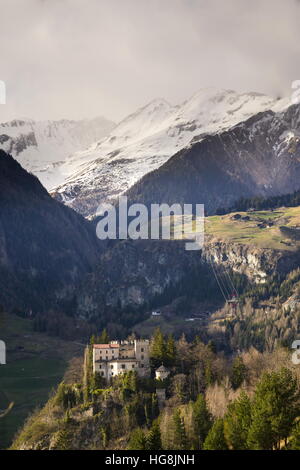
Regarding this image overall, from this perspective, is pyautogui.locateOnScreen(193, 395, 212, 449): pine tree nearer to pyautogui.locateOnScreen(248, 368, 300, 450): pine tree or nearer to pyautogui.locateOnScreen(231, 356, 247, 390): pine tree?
pyautogui.locateOnScreen(248, 368, 300, 450): pine tree

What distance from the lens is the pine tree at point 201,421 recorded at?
113 metres

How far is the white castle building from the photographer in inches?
5546

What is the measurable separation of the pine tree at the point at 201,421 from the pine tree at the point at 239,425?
328 inches

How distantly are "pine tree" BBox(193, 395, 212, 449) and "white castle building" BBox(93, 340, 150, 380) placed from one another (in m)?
24.2

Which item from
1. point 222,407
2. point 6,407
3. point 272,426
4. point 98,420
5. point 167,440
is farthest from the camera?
point 6,407

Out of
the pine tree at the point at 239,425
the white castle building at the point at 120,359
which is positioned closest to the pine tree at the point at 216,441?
the pine tree at the point at 239,425

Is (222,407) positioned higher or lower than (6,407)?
higher

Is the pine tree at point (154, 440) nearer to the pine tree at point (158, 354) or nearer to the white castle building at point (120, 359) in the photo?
the white castle building at point (120, 359)

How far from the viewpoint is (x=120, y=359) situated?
142875 millimetres

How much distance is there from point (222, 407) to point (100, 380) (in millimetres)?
28246

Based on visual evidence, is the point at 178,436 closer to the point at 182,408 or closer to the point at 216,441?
the point at 216,441

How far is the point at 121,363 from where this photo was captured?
464 feet

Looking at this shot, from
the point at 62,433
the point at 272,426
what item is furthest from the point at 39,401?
the point at 272,426
